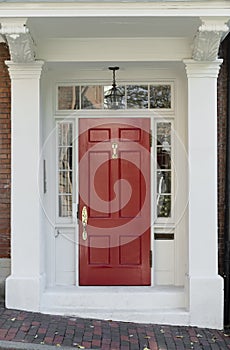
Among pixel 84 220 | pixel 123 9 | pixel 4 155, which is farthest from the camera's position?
pixel 84 220

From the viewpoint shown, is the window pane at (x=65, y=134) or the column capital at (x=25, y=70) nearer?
the column capital at (x=25, y=70)

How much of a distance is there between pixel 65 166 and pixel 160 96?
1591 mm

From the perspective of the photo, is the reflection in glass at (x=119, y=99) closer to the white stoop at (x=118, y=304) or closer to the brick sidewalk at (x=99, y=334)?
the white stoop at (x=118, y=304)

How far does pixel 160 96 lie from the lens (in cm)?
698

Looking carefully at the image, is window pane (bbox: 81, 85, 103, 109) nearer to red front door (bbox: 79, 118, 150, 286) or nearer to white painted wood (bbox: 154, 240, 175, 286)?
red front door (bbox: 79, 118, 150, 286)

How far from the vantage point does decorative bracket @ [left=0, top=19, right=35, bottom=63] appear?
5.57 meters

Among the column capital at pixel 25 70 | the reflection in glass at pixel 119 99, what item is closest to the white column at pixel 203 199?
the reflection in glass at pixel 119 99

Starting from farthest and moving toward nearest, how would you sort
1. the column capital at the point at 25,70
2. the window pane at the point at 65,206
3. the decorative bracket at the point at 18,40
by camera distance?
the window pane at the point at 65,206 → the column capital at the point at 25,70 → the decorative bracket at the point at 18,40

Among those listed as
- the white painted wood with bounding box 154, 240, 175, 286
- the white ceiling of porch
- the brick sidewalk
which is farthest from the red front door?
the white ceiling of porch

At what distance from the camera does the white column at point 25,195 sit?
6.33 metres

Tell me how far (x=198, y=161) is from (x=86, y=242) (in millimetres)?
1886

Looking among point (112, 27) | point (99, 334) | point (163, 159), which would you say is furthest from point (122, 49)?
point (99, 334)

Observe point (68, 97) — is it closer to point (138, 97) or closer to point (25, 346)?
point (138, 97)

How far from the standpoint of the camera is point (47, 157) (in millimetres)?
6934
